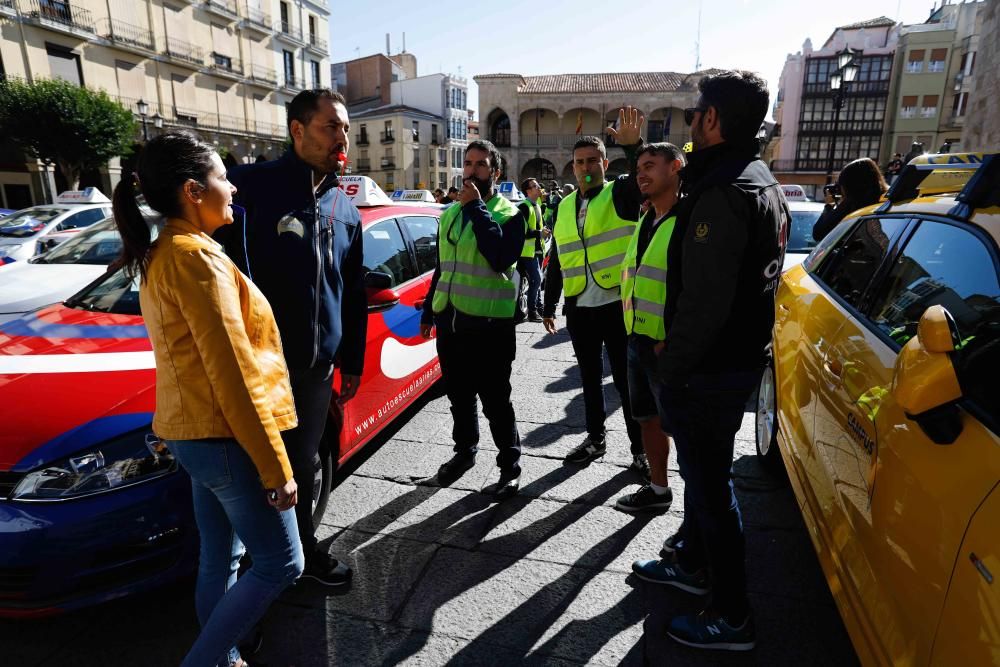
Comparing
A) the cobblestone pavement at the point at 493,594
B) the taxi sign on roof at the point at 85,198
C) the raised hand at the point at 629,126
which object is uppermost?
the raised hand at the point at 629,126

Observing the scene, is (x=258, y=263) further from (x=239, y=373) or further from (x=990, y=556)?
(x=990, y=556)

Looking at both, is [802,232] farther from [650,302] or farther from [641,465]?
[650,302]

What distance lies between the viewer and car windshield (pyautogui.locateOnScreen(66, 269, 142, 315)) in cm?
293

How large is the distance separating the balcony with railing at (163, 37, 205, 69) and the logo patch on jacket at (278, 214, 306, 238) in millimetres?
31746

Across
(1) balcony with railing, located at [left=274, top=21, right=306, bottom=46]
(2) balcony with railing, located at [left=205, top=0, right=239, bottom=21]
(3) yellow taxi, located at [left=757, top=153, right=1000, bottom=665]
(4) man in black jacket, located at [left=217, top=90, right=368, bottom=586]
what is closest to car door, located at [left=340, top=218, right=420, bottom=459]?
(4) man in black jacket, located at [left=217, top=90, right=368, bottom=586]

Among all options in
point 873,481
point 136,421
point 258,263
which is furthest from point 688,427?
point 136,421

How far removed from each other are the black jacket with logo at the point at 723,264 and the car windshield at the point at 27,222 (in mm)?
12176

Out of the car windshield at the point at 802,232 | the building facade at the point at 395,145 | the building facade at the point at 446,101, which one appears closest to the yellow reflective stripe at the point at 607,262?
the car windshield at the point at 802,232

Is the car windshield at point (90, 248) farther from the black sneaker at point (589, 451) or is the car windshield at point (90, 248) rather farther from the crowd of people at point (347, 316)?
the black sneaker at point (589, 451)

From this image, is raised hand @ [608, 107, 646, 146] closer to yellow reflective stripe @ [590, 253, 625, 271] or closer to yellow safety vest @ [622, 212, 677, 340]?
yellow safety vest @ [622, 212, 677, 340]

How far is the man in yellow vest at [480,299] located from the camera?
3004mm

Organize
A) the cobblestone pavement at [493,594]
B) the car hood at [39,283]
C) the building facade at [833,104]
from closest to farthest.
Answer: the cobblestone pavement at [493,594]
the car hood at [39,283]
the building facade at [833,104]

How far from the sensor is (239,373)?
144cm

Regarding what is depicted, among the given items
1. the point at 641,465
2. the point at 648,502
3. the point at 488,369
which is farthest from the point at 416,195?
the point at 648,502
